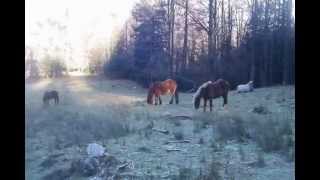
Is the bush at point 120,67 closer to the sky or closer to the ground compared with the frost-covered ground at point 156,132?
closer to the sky

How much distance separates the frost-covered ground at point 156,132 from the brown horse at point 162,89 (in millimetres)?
32

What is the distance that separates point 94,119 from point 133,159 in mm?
200

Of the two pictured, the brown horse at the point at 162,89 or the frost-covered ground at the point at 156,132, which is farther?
the brown horse at the point at 162,89

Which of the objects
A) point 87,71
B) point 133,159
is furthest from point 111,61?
point 133,159

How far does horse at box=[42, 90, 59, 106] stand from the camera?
66.3 inches

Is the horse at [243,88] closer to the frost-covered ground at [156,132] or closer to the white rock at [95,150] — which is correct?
the frost-covered ground at [156,132]

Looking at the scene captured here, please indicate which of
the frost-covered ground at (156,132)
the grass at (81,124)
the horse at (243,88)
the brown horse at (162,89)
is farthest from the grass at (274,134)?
the grass at (81,124)

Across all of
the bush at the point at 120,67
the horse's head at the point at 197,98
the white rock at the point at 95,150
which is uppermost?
the bush at the point at 120,67

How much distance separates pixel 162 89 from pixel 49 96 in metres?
0.40

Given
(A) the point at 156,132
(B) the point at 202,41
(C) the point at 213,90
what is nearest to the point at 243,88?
(C) the point at 213,90

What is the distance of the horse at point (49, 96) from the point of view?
1.68 m

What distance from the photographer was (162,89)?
1738mm

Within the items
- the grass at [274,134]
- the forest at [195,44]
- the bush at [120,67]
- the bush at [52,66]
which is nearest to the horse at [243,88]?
the forest at [195,44]

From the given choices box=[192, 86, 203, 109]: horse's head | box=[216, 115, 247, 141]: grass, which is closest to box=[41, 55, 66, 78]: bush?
box=[192, 86, 203, 109]: horse's head
